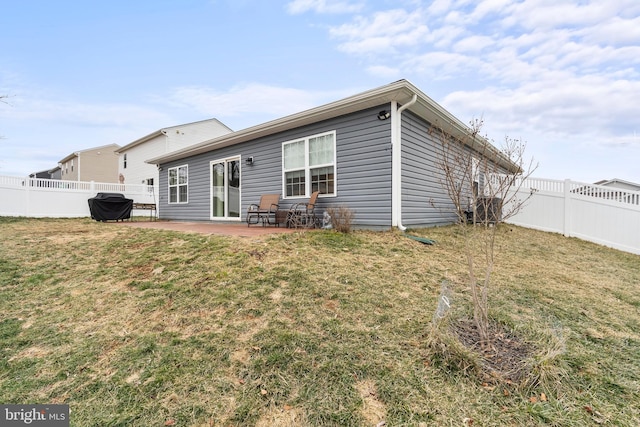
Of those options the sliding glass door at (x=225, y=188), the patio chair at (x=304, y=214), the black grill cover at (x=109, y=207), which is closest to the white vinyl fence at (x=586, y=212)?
the patio chair at (x=304, y=214)

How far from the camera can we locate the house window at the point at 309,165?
22.0 ft

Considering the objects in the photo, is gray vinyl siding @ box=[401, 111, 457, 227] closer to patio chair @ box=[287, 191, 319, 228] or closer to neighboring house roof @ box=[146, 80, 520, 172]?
neighboring house roof @ box=[146, 80, 520, 172]

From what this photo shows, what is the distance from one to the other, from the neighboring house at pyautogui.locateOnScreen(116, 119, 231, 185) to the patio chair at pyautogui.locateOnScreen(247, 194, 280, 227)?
11.2 meters

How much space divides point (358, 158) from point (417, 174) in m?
1.50

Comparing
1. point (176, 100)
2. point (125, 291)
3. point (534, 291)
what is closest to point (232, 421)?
point (125, 291)

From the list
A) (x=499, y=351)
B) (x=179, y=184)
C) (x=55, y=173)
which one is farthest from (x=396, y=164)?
(x=55, y=173)

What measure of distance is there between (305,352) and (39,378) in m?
1.95

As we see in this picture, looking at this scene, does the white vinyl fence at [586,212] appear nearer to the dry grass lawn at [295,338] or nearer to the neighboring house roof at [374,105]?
the neighboring house roof at [374,105]

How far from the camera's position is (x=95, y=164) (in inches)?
928

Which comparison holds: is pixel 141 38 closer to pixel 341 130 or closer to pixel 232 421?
pixel 341 130

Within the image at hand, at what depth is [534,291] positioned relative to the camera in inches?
133

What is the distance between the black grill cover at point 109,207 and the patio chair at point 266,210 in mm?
6011

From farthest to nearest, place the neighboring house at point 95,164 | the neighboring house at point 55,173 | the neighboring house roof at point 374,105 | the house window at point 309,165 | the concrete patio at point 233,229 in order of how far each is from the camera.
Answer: the neighboring house at point 55,173
the neighboring house at point 95,164
the house window at point 309,165
the concrete patio at point 233,229
the neighboring house roof at point 374,105

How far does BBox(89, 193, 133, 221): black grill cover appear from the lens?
33.6 ft
